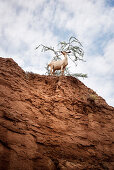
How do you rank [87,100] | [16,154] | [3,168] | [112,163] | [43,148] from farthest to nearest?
[87,100], [112,163], [43,148], [16,154], [3,168]

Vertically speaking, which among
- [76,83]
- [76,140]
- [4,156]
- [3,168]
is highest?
[76,83]

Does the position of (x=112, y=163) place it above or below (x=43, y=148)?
below

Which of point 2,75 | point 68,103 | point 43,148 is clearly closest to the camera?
point 43,148

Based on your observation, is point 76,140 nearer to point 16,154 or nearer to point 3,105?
point 16,154

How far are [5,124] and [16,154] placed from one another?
1.17m

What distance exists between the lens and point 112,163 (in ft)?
18.8

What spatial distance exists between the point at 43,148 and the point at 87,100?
4093mm

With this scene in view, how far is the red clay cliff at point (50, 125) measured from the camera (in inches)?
176

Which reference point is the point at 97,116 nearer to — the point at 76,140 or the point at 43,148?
the point at 76,140

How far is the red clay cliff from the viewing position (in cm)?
448

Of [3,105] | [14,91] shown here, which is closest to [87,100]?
[14,91]

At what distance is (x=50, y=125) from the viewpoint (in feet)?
19.1

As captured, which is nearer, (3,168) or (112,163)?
(3,168)

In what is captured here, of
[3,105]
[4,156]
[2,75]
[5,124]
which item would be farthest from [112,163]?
[2,75]
